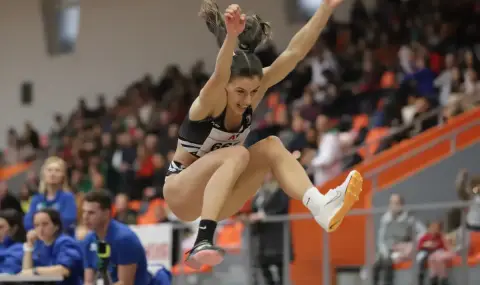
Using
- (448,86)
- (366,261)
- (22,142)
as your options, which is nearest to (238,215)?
(366,261)

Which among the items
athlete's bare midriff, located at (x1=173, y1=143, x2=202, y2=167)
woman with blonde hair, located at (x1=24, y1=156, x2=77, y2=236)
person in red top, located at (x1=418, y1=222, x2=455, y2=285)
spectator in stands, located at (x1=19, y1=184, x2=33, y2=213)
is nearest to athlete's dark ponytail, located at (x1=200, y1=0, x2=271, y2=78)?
Result: athlete's bare midriff, located at (x1=173, y1=143, x2=202, y2=167)

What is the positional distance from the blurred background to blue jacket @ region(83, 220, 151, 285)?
1.47 m

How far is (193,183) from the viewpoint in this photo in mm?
4621

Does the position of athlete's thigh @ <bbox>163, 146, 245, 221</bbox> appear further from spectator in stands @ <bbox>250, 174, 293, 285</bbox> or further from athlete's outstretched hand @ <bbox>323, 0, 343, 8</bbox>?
spectator in stands @ <bbox>250, 174, 293, 285</bbox>

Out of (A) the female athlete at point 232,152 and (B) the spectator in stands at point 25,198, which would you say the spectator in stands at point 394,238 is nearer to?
(A) the female athlete at point 232,152

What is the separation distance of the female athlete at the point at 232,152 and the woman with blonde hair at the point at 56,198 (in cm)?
232

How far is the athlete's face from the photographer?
4.43 m

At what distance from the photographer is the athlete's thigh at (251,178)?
183 inches

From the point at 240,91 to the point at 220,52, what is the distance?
271mm

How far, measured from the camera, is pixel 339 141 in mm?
9523

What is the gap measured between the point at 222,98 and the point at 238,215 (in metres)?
3.66

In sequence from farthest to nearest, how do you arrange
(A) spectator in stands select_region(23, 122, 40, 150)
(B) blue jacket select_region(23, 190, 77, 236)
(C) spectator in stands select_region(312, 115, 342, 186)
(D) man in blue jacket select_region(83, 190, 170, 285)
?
(A) spectator in stands select_region(23, 122, 40, 150) → (C) spectator in stands select_region(312, 115, 342, 186) → (B) blue jacket select_region(23, 190, 77, 236) → (D) man in blue jacket select_region(83, 190, 170, 285)

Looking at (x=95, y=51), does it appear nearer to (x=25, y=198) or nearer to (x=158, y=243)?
(x=25, y=198)

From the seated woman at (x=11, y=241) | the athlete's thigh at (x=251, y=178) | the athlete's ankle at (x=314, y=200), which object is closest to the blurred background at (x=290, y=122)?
the athlete's thigh at (x=251, y=178)
